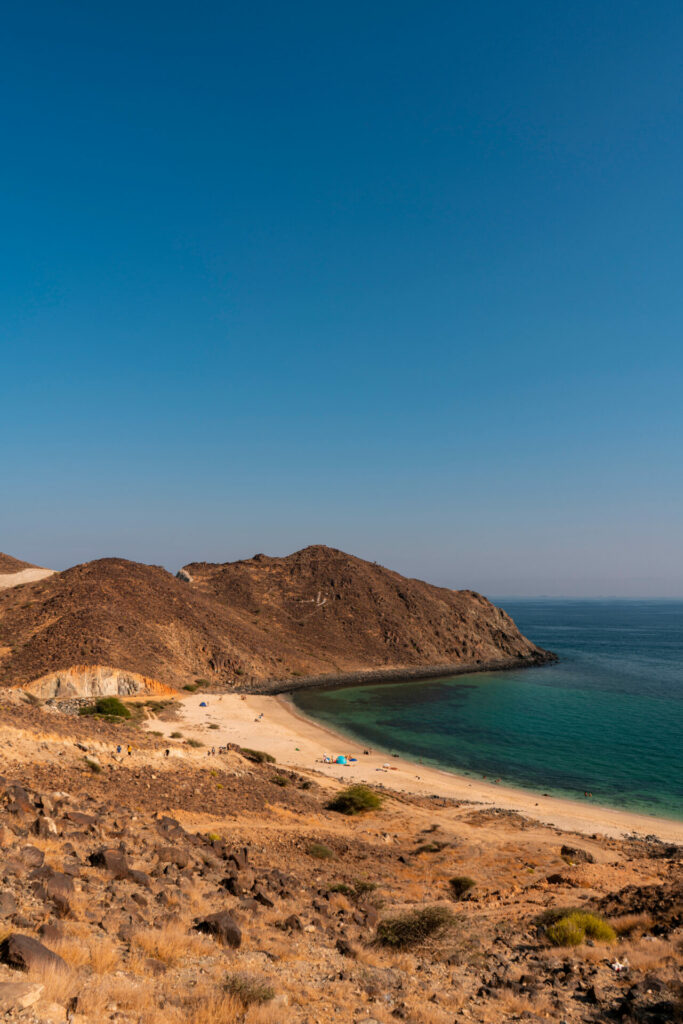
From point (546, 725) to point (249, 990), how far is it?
188 feet

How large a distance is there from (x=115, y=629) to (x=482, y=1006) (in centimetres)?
6501

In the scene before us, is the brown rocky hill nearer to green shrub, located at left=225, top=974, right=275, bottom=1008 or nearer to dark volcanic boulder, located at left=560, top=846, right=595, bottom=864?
dark volcanic boulder, located at left=560, top=846, right=595, bottom=864

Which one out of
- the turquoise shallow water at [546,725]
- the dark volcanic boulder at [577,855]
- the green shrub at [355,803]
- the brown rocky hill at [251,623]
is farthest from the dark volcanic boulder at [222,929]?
the brown rocky hill at [251,623]

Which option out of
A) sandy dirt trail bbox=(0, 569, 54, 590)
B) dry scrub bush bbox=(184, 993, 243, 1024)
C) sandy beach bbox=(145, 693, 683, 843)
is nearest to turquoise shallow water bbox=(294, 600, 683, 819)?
sandy beach bbox=(145, 693, 683, 843)

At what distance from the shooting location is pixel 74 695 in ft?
180

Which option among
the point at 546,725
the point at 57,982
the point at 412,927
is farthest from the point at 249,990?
the point at 546,725

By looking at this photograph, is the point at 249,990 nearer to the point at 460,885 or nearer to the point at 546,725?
the point at 460,885

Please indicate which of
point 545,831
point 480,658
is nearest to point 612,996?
point 545,831

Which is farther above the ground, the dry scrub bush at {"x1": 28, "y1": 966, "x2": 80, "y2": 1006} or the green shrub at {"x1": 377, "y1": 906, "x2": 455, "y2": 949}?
the dry scrub bush at {"x1": 28, "y1": 966, "x2": 80, "y2": 1006}

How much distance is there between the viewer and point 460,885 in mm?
19797

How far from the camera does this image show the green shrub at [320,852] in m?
20.9

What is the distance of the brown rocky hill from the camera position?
208 ft

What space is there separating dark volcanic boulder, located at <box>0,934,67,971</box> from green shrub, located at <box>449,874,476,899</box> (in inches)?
635

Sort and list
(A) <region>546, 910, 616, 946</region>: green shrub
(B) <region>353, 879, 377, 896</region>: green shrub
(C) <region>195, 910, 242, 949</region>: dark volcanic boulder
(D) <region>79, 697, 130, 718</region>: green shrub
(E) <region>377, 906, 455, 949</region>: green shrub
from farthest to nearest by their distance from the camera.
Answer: (D) <region>79, 697, 130, 718</region>: green shrub, (B) <region>353, 879, 377, 896</region>: green shrub, (A) <region>546, 910, 616, 946</region>: green shrub, (E) <region>377, 906, 455, 949</region>: green shrub, (C) <region>195, 910, 242, 949</region>: dark volcanic boulder
